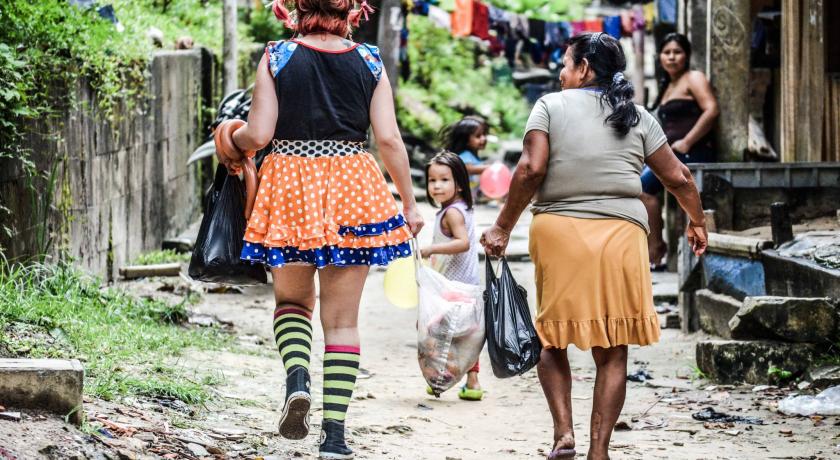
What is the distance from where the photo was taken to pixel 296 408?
435 centimetres

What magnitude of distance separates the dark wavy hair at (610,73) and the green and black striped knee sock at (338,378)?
1.41m

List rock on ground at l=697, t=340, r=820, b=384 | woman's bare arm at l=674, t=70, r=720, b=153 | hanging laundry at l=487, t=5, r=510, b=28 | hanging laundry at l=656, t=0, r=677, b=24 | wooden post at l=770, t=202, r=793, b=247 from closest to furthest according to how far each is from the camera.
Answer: rock on ground at l=697, t=340, r=820, b=384
wooden post at l=770, t=202, r=793, b=247
woman's bare arm at l=674, t=70, r=720, b=153
hanging laundry at l=656, t=0, r=677, b=24
hanging laundry at l=487, t=5, r=510, b=28

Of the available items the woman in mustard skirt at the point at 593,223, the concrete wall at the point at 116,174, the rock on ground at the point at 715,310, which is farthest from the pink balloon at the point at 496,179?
the woman in mustard skirt at the point at 593,223

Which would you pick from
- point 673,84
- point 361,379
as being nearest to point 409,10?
point 673,84

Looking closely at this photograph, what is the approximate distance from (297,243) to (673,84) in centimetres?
563

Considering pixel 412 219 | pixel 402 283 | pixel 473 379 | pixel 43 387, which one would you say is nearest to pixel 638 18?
pixel 473 379

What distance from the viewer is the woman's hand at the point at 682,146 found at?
8930 mm

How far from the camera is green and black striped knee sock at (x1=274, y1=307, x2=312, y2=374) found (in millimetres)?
4535

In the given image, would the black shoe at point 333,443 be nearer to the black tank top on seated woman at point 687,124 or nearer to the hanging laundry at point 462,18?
the black tank top on seated woman at point 687,124

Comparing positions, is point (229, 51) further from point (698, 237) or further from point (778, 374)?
point (698, 237)

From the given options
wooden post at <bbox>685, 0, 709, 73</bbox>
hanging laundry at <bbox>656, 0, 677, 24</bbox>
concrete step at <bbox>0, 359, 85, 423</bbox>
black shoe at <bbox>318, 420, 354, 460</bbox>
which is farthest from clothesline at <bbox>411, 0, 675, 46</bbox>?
concrete step at <bbox>0, 359, 85, 423</bbox>

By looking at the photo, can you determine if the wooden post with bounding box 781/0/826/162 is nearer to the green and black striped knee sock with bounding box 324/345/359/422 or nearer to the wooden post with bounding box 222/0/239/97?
the green and black striped knee sock with bounding box 324/345/359/422

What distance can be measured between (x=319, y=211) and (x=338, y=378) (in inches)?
26.3

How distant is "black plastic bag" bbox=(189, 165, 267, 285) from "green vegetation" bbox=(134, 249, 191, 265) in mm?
5631
